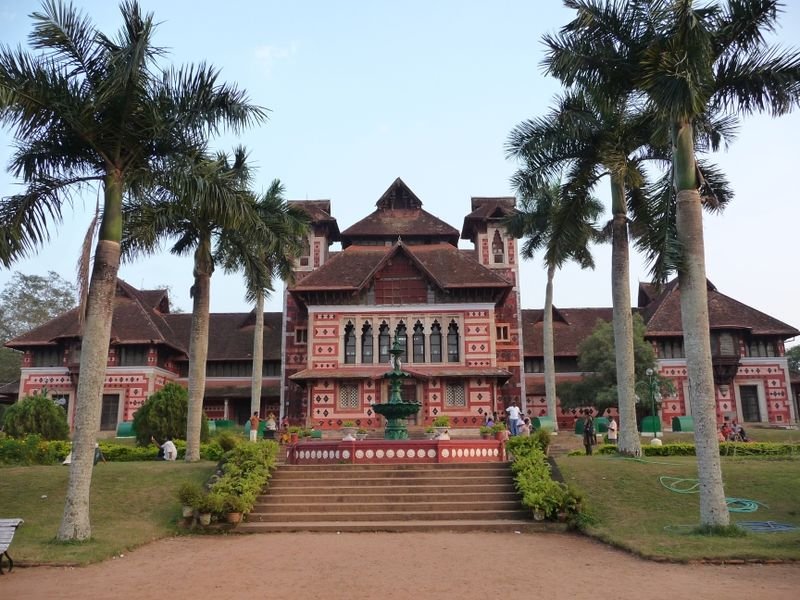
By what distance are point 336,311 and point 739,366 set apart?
21802mm

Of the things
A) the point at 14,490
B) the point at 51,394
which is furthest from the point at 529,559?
the point at 51,394

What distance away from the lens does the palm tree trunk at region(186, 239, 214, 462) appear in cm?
1975

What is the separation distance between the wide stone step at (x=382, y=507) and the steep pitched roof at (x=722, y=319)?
79.6ft

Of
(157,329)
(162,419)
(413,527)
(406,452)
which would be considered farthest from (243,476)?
(157,329)

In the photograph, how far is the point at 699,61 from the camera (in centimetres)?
1221

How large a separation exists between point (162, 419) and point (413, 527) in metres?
13.1

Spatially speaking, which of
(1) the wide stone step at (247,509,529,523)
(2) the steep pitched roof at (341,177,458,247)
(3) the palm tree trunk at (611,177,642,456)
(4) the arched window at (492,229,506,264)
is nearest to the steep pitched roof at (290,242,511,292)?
(2) the steep pitched roof at (341,177,458,247)

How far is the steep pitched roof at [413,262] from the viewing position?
33.4 meters

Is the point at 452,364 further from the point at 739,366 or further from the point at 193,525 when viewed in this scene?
the point at 193,525

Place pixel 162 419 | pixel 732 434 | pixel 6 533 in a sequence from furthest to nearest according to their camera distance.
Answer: pixel 732 434
pixel 162 419
pixel 6 533

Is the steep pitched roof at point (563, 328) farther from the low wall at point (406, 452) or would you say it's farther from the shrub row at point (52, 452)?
the shrub row at point (52, 452)

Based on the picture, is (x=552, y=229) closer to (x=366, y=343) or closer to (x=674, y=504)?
(x=674, y=504)

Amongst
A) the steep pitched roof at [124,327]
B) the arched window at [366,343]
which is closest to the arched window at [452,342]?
the arched window at [366,343]

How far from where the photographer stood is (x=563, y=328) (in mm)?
42375
